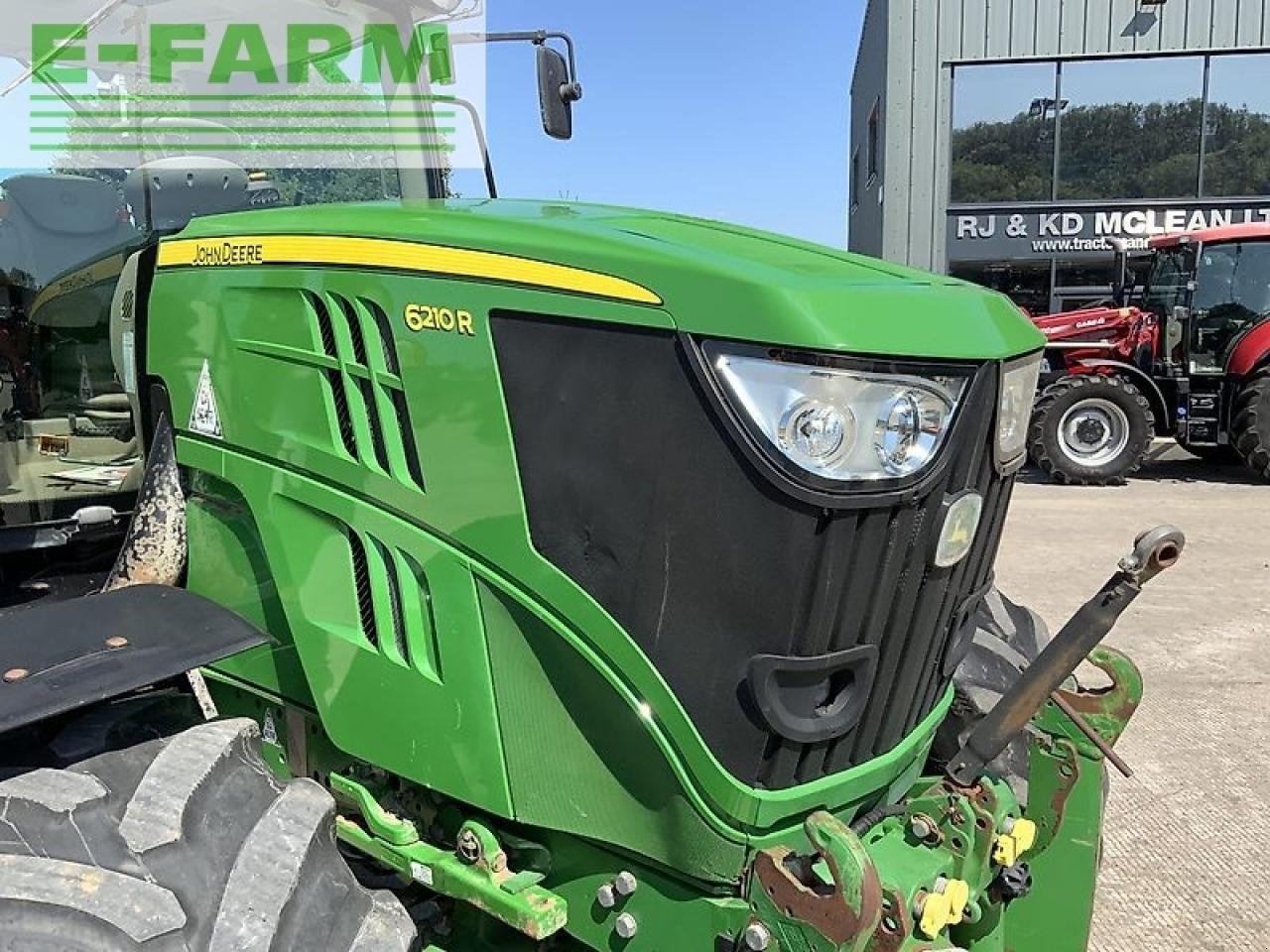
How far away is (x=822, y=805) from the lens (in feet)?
6.15

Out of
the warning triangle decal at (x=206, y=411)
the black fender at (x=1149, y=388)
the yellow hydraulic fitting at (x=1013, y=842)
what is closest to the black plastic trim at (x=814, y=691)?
the yellow hydraulic fitting at (x=1013, y=842)

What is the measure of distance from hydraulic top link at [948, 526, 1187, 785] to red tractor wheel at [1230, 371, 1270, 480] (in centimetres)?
889

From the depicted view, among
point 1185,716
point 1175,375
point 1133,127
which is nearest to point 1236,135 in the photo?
point 1133,127

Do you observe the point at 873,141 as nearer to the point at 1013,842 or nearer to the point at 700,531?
the point at 1013,842

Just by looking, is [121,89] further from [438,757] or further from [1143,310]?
[1143,310]

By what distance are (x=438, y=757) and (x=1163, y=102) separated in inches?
635

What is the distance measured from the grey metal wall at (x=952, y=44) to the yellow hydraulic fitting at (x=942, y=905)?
14496mm

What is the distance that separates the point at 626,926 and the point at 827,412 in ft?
3.02

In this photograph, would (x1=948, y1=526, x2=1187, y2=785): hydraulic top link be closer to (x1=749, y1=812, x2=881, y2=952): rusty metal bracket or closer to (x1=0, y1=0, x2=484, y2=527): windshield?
(x1=749, y1=812, x2=881, y2=952): rusty metal bracket

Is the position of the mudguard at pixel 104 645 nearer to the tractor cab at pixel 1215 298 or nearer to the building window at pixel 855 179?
the tractor cab at pixel 1215 298

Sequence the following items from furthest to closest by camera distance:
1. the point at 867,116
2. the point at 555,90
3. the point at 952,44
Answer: the point at 867,116 < the point at 952,44 < the point at 555,90

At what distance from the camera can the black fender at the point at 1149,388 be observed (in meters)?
10.5

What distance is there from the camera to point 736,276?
163 centimetres

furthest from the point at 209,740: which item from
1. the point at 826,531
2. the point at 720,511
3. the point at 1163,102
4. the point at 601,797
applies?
the point at 1163,102
